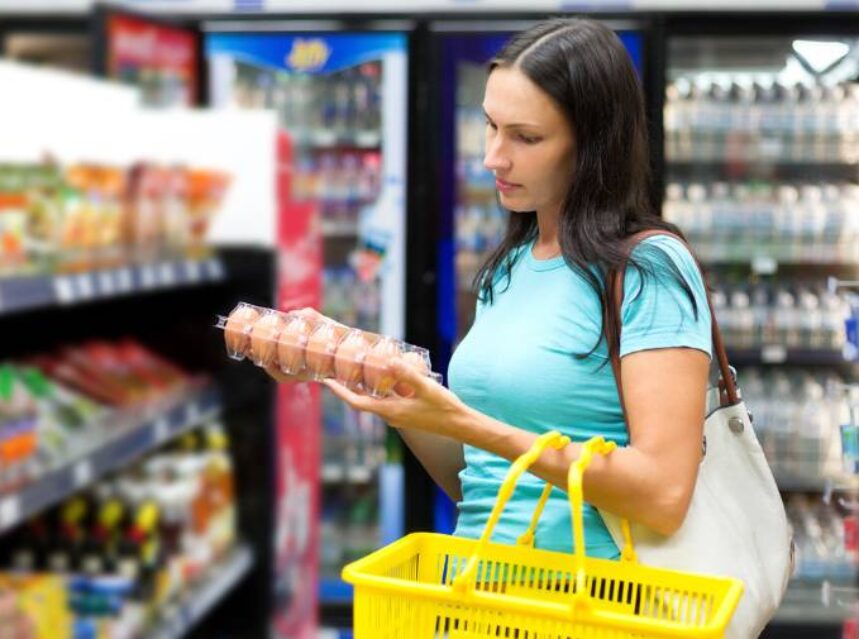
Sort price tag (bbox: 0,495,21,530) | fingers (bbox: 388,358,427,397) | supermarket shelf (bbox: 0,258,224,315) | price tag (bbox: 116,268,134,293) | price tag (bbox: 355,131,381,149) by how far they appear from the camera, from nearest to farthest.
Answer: fingers (bbox: 388,358,427,397)
price tag (bbox: 0,495,21,530)
supermarket shelf (bbox: 0,258,224,315)
price tag (bbox: 116,268,134,293)
price tag (bbox: 355,131,381,149)

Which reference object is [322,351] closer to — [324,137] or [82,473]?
[82,473]

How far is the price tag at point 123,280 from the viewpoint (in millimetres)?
2639

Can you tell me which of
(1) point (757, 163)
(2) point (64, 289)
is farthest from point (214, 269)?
(1) point (757, 163)

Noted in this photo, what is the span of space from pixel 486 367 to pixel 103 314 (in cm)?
218

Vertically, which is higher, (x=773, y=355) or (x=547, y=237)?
(x=547, y=237)

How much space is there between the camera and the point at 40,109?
2.86 meters

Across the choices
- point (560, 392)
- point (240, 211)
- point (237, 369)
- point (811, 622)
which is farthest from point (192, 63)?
point (560, 392)

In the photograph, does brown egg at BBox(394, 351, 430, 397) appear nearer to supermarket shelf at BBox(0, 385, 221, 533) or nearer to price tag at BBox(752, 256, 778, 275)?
supermarket shelf at BBox(0, 385, 221, 533)

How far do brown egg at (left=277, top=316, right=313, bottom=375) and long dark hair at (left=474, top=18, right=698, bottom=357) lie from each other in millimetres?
338

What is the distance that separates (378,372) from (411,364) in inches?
2.4

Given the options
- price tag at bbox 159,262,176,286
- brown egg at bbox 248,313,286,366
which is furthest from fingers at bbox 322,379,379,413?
price tag at bbox 159,262,176,286

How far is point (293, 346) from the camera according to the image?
146 cm

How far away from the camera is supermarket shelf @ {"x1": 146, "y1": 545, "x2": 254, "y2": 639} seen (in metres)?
2.92

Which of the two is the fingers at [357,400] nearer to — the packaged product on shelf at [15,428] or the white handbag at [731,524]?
the white handbag at [731,524]
